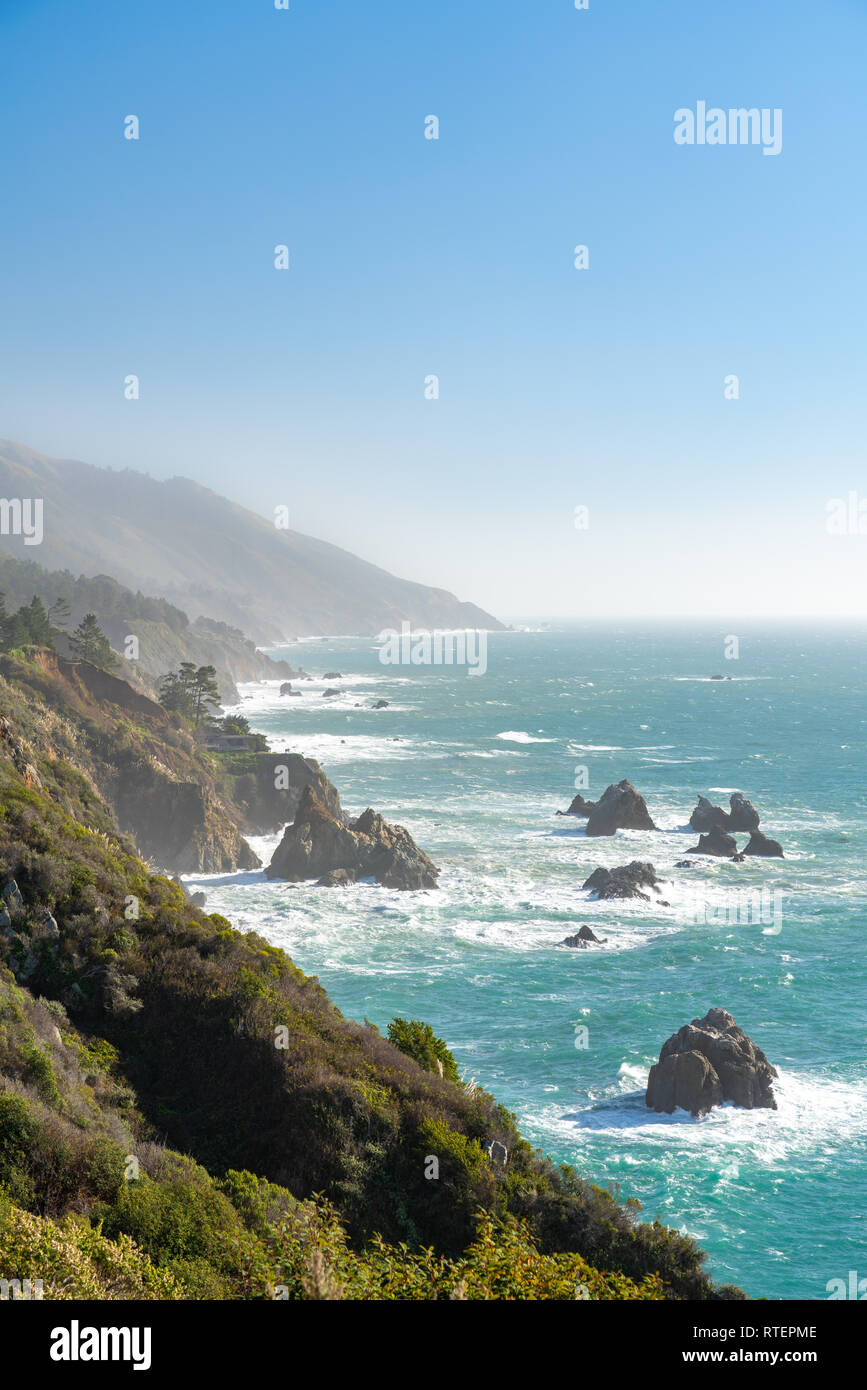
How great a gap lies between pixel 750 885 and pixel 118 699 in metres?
59.7

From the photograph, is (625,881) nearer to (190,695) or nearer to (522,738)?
(190,695)

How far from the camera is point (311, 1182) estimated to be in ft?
66.3

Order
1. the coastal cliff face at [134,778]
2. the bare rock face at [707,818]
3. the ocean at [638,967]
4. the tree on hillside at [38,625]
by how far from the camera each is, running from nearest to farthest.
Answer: the ocean at [638,967] → the coastal cliff face at [134,778] → the bare rock face at [707,818] → the tree on hillside at [38,625]

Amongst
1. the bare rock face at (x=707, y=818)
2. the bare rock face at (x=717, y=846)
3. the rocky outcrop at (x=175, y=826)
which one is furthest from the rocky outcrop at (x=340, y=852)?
the bare rock face at (x=707, y=818)

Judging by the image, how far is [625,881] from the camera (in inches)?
2552

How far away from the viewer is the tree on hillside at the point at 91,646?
98.7 metres

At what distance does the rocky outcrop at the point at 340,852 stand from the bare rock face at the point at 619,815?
20.4 m

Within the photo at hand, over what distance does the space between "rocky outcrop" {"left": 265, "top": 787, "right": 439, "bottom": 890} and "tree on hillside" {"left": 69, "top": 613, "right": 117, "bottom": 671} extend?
41441mm

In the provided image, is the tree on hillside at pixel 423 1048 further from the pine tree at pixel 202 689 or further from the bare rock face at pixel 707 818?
the pine tree at pixel 202 689

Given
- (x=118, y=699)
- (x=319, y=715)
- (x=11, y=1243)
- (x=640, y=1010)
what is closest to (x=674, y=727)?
(x=319, y=715)

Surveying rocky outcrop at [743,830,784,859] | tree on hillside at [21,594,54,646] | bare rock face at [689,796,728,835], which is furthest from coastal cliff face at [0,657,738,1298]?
Result: tree on hillside at [21,594,54,646]

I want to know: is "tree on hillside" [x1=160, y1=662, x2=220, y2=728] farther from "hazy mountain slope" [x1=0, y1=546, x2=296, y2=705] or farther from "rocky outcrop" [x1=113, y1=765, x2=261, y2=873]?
"hazy mountain slope" [x1=0, y1=546, x2=296, y2=705]

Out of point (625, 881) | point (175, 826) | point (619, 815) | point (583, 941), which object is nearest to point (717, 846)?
point (619, 815)
